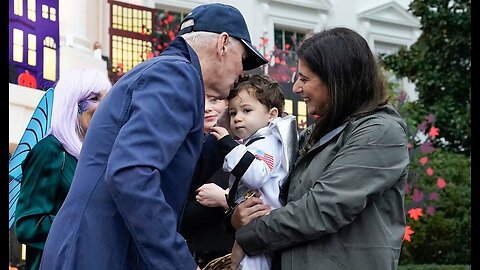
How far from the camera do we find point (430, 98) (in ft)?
45.3

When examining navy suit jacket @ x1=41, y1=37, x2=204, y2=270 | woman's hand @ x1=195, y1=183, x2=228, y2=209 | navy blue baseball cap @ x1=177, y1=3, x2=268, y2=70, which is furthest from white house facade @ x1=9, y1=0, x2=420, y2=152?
navy suit jacket @ x1=41, y1=37, x2=204, y2=270

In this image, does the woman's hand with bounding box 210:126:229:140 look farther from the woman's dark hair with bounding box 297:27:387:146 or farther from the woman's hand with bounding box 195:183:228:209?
the woman's dark hair with bounding box 297:27:387:146

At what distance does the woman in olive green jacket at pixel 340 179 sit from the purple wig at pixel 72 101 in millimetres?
863

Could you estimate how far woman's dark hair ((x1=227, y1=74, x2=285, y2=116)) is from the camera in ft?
11.9

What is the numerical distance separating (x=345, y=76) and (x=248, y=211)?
592 millimetres

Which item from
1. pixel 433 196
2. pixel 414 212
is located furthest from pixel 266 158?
pixel 433 196

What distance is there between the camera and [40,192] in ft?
11.2

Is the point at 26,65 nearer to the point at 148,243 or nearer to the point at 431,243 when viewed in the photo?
the point at 148,243

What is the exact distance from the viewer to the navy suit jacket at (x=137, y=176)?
232 centimetres

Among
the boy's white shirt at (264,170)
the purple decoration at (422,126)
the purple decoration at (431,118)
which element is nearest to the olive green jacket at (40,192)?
the boy's white shirt at (264,170)

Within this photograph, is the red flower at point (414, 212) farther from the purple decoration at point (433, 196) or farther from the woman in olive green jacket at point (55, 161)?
the woman in olive green jacket at point (55, 161)

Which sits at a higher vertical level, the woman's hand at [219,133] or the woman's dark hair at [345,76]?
the woman's dark hair at [345,76]

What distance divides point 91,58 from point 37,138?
4.83m

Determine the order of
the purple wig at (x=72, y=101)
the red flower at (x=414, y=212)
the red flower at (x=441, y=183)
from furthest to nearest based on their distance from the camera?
the red flower at (x=441, y=183) < the red flower at (x=414, y=212) < the purple wig at (x=72, y=101)
